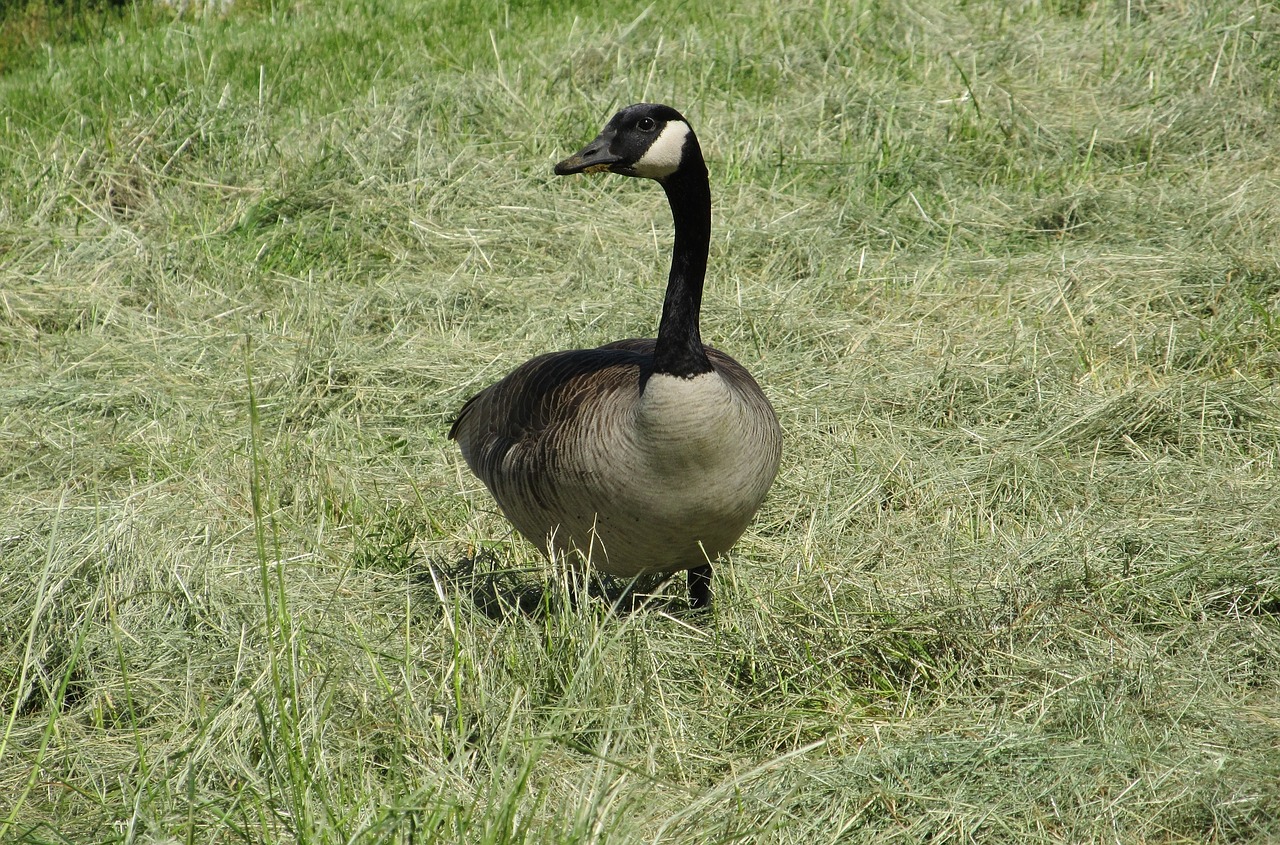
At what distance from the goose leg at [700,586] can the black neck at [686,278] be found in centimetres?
85

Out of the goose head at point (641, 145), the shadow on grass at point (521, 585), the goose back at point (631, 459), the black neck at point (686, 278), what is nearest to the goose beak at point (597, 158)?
the goose head at point (641, 145)

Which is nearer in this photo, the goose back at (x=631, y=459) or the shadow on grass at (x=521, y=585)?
the goose back at (x=631, y=459)

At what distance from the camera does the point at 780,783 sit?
2.96 metres

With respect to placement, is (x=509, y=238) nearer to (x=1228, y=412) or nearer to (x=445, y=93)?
(x=445, y=93)

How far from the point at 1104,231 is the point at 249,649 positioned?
15.6 ft

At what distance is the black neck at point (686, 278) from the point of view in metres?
3.42

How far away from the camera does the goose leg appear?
407 cm

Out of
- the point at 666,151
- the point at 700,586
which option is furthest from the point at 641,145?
the point at 700,586

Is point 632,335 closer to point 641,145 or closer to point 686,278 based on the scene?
point 686,278

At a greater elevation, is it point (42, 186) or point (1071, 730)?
point (1071, 730)

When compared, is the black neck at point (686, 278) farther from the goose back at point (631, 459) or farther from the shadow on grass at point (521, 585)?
the shadow on grass at point (521, 585)

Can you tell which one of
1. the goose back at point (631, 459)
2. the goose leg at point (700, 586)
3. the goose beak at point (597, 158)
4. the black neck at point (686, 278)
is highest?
the goose beak at point (597, 158)

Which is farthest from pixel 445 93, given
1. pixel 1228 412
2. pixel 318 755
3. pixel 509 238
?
pixel 318 755

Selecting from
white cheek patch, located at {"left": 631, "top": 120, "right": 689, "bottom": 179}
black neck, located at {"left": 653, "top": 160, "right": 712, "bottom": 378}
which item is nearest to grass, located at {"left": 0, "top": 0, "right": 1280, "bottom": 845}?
black neck, located at {"left": 653, "top": 160, "right": 712, "bottom": 378}
